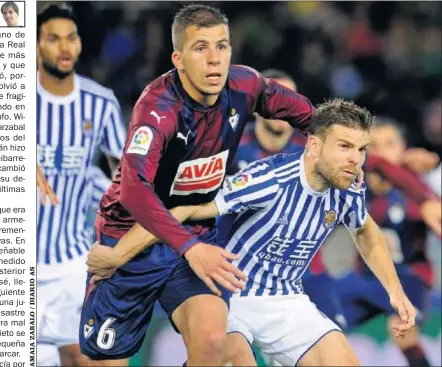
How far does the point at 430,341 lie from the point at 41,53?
58.9 inches

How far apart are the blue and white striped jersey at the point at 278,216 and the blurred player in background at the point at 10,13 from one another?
2.52 ft

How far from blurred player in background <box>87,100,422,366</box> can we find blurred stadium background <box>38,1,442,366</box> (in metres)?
0.35

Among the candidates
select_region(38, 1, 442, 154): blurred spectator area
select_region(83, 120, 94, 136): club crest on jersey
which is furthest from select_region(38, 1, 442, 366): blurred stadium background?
select_region(83, 120, 94, 136): club crest on jersey

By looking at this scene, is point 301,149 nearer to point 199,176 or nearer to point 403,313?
point 199,176

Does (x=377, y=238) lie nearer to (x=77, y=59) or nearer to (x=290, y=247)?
(x=290, y=247)

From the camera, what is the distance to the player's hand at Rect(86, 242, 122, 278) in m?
2.17

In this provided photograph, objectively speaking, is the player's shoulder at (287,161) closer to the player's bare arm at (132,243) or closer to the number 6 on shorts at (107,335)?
the player's bare arm at (132,243)

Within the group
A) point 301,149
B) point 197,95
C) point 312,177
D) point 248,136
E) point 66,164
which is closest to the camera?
point 197,95

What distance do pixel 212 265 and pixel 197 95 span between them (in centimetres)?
46

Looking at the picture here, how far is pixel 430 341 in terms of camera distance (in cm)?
272

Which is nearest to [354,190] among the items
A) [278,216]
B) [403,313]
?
[278,216]

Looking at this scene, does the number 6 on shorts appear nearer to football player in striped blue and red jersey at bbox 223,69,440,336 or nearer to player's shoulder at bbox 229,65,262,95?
football player in striped blue and red jersey at bbox 223,69,440,336

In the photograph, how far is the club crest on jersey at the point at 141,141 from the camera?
1.95 metres

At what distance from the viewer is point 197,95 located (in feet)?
6.81
